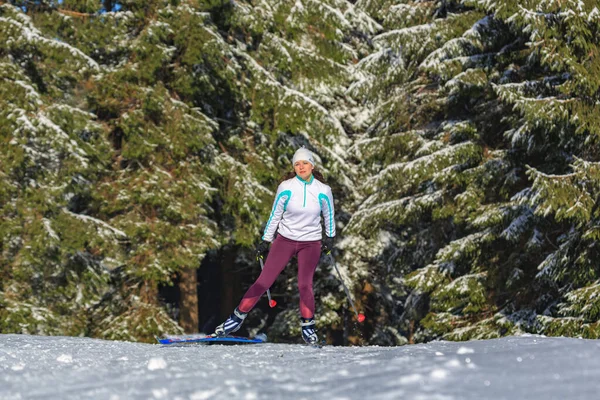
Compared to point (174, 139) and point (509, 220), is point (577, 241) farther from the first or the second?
point (174, 139)

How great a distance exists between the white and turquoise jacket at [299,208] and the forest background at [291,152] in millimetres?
4121

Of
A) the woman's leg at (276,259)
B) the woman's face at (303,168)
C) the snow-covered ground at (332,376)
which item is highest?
the woman's face at (303,168)

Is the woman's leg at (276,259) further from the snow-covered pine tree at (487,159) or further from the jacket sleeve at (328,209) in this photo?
the snow-covered pine tree at (487,159)

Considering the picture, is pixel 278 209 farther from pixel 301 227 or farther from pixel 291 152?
pixel 291 152

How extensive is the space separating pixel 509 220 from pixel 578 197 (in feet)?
8.38

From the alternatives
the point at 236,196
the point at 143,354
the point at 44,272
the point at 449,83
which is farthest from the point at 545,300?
the point at 44,272

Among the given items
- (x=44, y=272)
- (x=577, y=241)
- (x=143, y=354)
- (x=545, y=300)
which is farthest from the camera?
(x=44, y=272)

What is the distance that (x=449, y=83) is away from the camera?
46.6ft

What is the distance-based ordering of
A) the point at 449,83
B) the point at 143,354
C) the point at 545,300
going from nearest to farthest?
the point at 143,354, the point at 545,300, the point at 449,83

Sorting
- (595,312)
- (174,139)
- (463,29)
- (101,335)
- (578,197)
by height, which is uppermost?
(463,29)

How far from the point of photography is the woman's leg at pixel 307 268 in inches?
308

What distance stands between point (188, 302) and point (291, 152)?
4187 mm

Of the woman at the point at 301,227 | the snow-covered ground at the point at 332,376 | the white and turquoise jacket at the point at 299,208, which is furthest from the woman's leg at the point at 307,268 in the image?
the snow-covered ground at the point at 332,376

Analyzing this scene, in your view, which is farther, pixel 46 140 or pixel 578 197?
pixel 46 140
